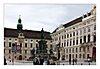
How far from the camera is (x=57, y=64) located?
35.9 feet

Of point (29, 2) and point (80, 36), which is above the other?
point (29, 2)

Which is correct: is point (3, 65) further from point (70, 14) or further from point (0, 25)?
point (70, 14)

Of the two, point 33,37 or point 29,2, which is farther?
point 33,37

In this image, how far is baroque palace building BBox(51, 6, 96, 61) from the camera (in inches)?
554

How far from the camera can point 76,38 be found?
15.4m

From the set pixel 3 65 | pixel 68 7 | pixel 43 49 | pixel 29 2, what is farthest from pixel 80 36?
pixel 3 65

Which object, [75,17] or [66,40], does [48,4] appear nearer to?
[75,17]

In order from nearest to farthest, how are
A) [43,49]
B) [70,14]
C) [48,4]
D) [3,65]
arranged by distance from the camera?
1. [3,65]
2. [48,4]
3. [70,14]
4. [43,49]

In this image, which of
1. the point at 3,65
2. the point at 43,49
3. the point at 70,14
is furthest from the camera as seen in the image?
the point at 43,49

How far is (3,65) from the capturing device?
1045 centimetres

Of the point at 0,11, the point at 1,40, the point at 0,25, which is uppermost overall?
the point at 0,11

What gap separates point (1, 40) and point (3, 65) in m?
1.20

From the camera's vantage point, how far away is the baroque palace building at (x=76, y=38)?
46.1 feet

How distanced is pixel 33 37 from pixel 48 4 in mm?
4939
